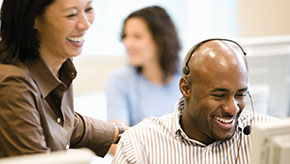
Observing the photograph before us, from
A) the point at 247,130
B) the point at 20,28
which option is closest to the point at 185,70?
the point at 247,130

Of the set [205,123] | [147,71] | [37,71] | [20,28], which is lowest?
[147,71]

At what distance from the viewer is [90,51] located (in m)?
3.89

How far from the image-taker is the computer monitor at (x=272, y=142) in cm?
99

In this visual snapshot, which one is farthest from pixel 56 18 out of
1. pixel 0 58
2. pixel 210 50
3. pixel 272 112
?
pixel 272 112

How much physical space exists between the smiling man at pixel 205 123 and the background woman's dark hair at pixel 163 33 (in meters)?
1.12

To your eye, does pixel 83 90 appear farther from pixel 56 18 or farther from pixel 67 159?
pixel 67 159

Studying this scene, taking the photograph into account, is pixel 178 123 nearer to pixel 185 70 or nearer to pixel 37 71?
pixel 185 70

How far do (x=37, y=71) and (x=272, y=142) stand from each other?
86 centimetres

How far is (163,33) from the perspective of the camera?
8.93 ft

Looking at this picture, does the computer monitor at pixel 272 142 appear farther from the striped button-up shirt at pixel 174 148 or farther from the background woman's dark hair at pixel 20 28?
the background woman's dark hair at pixel 20 28

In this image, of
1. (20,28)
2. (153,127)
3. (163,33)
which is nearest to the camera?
(20,28)

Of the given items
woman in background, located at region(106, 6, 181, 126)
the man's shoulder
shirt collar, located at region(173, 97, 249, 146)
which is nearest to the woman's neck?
the man's shoulder

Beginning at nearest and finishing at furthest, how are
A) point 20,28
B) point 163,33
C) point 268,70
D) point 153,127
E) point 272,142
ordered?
point 272,142, point 20,28, point 153,127, point 268,70, point 163,33

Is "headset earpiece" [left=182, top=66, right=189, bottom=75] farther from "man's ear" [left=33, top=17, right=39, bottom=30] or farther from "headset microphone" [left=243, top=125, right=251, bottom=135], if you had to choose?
"man's ear" [left=33, top=17, right=39, bottom=30]
